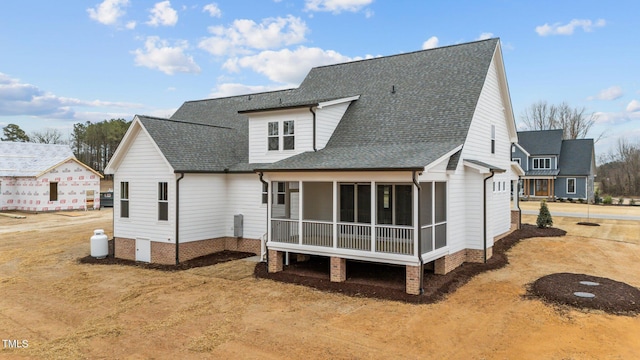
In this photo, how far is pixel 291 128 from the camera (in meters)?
16.3

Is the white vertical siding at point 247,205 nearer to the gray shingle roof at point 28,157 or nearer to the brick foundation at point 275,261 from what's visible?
the brick foundation at point 275,261

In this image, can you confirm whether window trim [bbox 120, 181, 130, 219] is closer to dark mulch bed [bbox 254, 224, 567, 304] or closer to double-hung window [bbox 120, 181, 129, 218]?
double-hung window [bbox 120, 181, 129, 218]

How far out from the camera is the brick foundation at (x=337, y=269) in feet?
40.9

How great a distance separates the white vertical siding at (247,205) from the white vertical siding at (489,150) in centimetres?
848

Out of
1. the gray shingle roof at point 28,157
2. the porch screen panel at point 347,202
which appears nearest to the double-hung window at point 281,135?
the porch screen panel at point 347,202

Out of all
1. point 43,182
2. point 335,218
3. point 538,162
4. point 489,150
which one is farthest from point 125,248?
point 538,162

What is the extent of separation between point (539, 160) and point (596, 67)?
20.6 metres

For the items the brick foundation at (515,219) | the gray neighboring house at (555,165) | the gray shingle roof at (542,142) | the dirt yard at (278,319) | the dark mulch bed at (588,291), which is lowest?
the dirt yard at (278,319)

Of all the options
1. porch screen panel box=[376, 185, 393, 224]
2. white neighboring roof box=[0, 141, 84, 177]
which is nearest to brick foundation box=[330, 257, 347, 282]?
porch screen panel box=[376, 185, 393, 224]

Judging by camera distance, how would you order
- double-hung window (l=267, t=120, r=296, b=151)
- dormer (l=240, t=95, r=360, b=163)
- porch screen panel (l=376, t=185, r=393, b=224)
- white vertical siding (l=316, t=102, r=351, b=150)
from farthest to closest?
1. double-hung window (l=267, t=120, r=296, b=151)
2. white vertical siding (l=316, t=102, r=351, b=150)
3. dormer (l=240, t=95, r=360, b=163)
4. porch screen panel (l=376, t=185, r=393, b=224)

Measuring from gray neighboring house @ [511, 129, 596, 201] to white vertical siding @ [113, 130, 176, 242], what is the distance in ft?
129

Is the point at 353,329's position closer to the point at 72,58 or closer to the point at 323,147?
the point at 323,147

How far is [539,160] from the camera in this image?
45062 mm

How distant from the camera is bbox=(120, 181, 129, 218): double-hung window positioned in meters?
17.0
